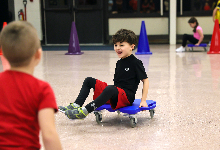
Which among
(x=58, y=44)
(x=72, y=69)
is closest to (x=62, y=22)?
(x=58, y=44)

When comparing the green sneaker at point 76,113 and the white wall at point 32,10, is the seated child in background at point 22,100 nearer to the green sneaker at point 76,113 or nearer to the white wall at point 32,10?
the green sneaker at point 76,113

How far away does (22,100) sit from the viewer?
1.15 m

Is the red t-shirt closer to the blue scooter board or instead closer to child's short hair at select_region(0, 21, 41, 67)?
child's short hair at select_region(0, 21, 41, 67)

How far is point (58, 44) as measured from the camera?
39.3ft

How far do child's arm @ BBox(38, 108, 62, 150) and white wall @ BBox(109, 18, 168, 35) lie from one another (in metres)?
10.7

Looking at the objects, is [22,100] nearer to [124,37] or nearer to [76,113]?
[76,113]

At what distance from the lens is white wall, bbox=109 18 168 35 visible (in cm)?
1155

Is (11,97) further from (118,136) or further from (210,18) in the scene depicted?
(210,18)

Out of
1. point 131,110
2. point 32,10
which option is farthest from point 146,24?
point 131,110

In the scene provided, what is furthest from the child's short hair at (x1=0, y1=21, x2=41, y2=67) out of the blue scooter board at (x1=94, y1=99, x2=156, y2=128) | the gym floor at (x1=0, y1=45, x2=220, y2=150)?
the blue scooter board at (x1=94, y1=99, x2=156, y2=128)

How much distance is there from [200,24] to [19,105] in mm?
11085

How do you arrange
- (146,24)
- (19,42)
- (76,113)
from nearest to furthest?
(19,42) → (76,113) → (146,24)

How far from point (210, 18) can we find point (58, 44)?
18.5 ft

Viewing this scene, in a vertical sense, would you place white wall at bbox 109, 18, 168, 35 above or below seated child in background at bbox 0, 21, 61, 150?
above
